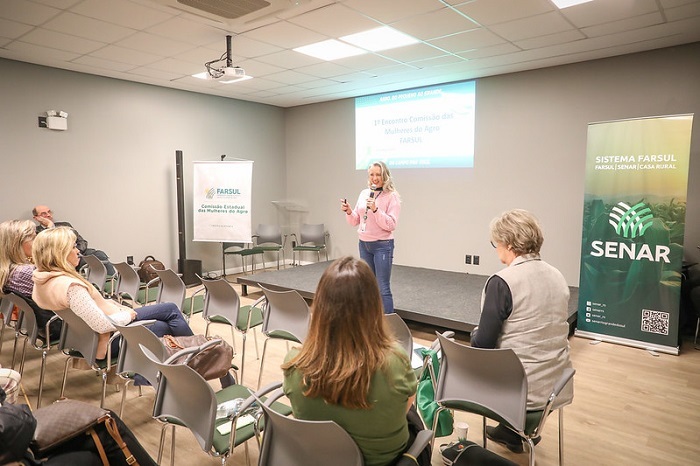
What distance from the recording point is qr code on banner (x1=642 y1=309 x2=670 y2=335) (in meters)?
3.84

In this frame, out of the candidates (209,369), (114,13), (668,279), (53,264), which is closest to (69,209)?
(114,13)

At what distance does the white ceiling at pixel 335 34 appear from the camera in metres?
3.54

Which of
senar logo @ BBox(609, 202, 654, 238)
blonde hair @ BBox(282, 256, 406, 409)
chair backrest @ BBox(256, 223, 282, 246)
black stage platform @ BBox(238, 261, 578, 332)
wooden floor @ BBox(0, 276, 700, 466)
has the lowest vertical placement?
wooden floor @ BBox(0, 276, 700, 466)

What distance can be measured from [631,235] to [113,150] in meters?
6.21

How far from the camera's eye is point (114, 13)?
3643mm

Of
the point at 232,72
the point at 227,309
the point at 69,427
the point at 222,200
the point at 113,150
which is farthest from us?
the point at 222,200

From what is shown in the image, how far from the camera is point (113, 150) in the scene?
240 inches

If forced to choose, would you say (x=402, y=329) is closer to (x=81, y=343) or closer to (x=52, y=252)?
(x=81, y=343)

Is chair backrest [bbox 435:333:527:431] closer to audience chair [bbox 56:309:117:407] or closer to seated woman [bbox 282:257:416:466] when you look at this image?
seated woman [bbox 282:257:416:466]

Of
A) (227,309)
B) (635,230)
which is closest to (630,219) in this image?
(635,230)

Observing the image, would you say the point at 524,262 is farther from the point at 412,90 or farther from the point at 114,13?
the point at 412,90

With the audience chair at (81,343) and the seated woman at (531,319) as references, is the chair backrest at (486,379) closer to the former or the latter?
the seated woman at (531,319)

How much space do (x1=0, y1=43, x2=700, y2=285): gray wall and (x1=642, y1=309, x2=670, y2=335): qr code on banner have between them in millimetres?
1292

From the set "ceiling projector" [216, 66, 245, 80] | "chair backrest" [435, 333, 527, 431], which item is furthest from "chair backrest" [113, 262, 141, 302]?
"chair backrest" [435, 333, 527, 431]
